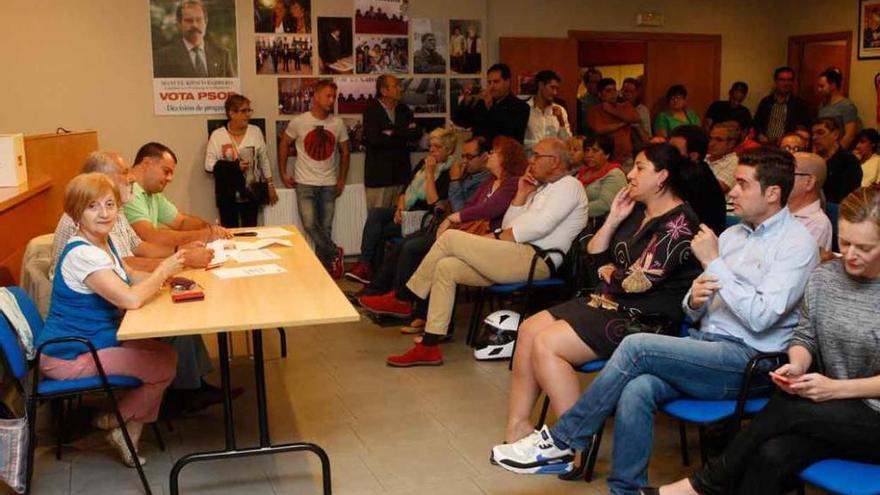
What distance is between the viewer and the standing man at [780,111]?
28.4 ft

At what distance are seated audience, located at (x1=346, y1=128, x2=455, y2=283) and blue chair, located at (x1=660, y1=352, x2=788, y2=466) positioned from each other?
11.6 ft

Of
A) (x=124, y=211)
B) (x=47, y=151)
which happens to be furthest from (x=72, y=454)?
(x=47, y=151)

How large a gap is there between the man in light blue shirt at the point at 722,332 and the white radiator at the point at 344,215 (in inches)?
199

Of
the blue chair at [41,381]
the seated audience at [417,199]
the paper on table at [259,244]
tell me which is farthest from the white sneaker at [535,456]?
the seated audience at [417,199]

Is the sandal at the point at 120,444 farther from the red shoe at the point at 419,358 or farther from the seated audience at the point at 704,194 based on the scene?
the seated audience at the point at 704,194

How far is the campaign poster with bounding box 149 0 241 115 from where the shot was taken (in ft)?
23.9

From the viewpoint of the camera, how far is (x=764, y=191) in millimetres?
2969

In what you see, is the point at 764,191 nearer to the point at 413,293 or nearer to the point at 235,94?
the point at 413,293

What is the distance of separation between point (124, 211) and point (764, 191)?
295 cm

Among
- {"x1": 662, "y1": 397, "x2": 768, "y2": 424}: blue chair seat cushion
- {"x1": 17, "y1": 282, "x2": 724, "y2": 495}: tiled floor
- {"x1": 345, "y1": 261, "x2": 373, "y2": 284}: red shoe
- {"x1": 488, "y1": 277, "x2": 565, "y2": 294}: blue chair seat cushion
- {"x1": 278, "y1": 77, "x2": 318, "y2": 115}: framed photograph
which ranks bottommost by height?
{"x1": 17, "y1": 282, "x2": 724, "y2": 495}: tiled floor

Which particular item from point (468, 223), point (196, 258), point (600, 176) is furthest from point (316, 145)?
point (196, 258)

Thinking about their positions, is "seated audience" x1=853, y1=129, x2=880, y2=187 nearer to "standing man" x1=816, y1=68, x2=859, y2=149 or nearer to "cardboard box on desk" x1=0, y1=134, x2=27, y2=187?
"standing man" x1=816, y1=68, x2=859, y2=149

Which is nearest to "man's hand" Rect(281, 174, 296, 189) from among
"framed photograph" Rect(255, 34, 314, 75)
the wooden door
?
"framed photograph" Rect(255, 34, 314, 75)

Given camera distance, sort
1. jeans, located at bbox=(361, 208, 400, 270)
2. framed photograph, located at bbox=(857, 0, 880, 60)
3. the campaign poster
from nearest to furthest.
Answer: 1. jeans, located at bbox=(361, 208, 400, 270)
2. the campaign poster
3. framed photograph, located at bbox=(857, 0, 880, 60)
